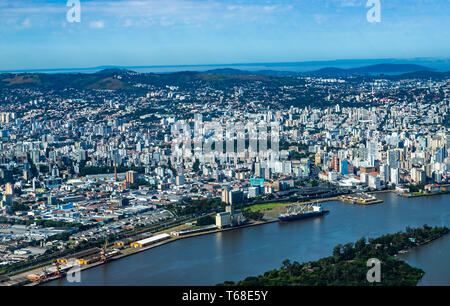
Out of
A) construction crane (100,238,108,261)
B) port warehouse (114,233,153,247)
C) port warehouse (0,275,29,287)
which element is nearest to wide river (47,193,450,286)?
construction crane (100,238,108,261)

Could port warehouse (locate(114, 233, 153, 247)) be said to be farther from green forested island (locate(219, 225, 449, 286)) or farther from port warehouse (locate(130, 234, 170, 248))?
green forested island (locate(219, 225, 449, 286))

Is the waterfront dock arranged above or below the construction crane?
below

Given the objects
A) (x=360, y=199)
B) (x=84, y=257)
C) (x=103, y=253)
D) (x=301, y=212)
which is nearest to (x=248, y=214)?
(x=301, y=212)

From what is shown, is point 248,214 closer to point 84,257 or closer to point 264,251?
point 264,251

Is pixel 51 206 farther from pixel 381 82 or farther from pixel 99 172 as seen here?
pixel 381 82

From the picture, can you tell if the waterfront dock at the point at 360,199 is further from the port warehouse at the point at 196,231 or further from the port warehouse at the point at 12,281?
the port warehouse at the point at 12,281

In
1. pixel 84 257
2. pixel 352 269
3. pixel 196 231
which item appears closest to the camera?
pixel 352 269
